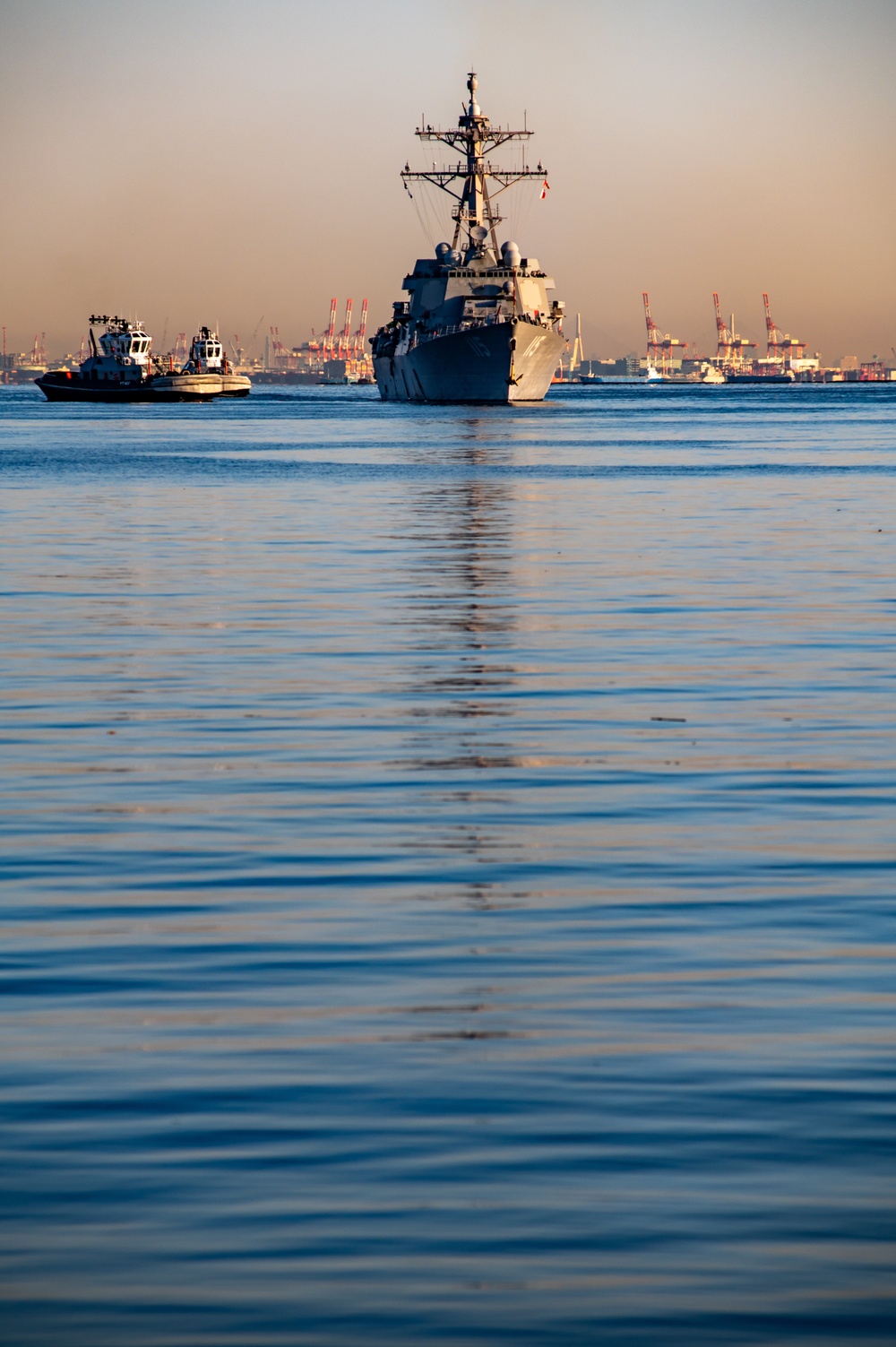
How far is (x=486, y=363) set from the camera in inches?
5049

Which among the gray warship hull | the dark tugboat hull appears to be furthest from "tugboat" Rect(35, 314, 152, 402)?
the gray warship hull

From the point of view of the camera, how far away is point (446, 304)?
426 ft

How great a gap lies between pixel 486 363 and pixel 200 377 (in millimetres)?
60503

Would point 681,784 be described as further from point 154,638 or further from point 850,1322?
point 154,638

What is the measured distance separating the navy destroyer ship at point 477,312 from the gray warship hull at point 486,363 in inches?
3.1

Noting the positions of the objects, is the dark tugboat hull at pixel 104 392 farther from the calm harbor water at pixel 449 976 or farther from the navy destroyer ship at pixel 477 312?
the calm harbor water at pixel 449 976

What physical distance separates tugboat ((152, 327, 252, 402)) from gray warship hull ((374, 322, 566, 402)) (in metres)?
38.1

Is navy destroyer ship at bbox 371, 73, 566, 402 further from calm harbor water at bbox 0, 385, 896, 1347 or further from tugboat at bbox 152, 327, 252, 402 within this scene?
calm harbor water at bbox 0, 385, 896, 1347

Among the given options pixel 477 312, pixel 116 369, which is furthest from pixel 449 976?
pixel 116 369

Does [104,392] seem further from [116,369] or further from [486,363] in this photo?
[486,363]

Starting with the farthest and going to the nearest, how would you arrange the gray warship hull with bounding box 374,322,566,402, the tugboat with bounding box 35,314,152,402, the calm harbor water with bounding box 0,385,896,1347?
the tugboat with bounding box 35,314,152,402 < the gray warship hull with bounding box 374,322,566,402 < the calm harbor water with bounding box 0,385,896,1347

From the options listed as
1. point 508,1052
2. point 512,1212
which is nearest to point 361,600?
point 508,1052

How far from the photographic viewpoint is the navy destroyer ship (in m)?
126

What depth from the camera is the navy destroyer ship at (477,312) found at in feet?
415
